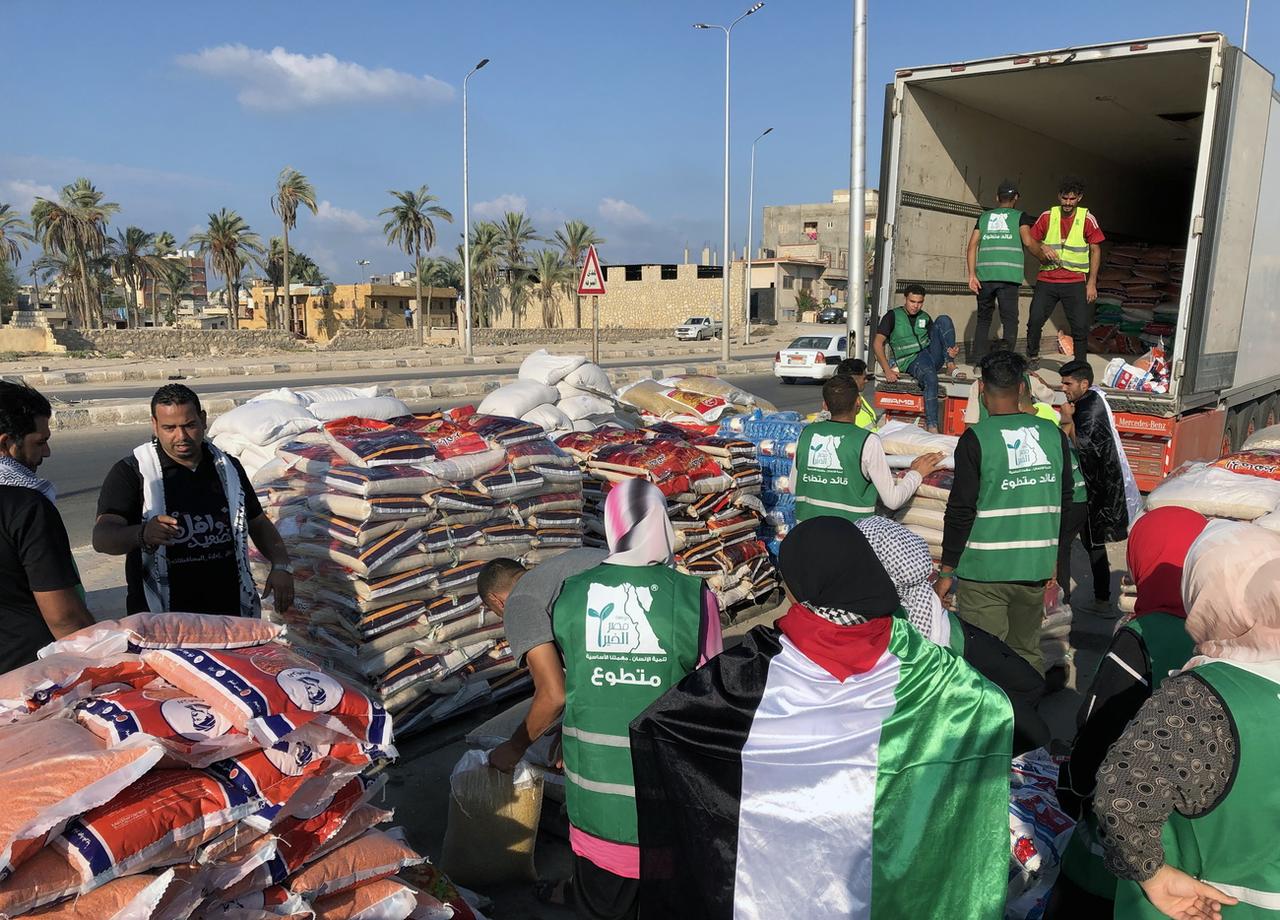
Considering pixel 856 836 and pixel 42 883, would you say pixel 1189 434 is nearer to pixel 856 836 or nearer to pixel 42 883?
pixel 856 836

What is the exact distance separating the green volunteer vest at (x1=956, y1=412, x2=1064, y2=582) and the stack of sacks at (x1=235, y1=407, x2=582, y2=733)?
238 cm

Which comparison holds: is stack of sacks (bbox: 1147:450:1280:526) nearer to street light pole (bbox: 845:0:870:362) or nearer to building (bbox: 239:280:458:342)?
street light pole (bbox: 845:0:870:362)

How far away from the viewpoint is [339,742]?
2.64 m

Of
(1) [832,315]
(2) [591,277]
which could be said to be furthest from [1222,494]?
(1) [832,315]

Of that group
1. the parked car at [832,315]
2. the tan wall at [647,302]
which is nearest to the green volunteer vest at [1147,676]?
the parked car at [832,315]

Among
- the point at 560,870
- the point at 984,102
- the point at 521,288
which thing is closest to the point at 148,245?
the point at 521,288

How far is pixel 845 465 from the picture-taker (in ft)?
16.7

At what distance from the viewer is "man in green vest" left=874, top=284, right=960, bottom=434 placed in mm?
8555

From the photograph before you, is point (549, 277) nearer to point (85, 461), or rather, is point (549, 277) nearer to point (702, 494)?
point (85, 461)

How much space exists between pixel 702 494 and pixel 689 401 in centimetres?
276

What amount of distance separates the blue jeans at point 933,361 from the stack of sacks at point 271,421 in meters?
4.56

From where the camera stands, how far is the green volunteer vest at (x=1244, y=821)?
180cm

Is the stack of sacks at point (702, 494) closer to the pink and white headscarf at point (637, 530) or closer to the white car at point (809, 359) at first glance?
the pink and white headscarf at point (637, 530)

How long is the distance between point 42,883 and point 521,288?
61.8 metres
